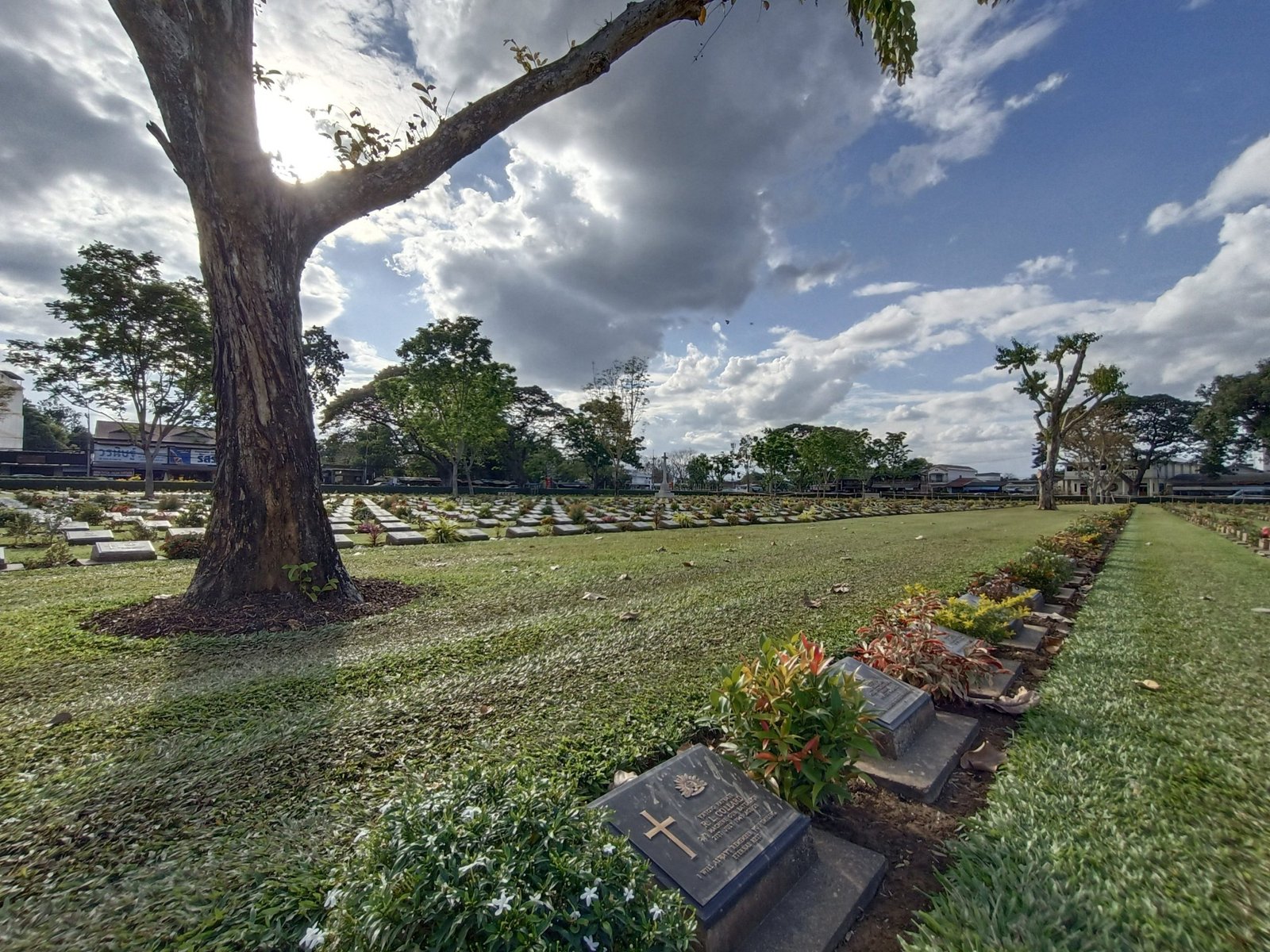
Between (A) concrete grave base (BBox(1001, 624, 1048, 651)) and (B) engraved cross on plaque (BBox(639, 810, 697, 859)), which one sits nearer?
(B) engraved cross on plaque (BBox(639, 810, 697, 859))

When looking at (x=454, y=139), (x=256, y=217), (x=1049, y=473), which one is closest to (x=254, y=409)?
(x=256, y=217)

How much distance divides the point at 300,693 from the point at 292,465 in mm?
2482

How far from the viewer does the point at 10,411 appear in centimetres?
2734

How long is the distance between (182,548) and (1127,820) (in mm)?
10545

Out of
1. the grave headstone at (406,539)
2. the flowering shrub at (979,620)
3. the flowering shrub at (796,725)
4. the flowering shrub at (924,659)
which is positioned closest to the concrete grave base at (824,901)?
the flowering shrub at (796,725)

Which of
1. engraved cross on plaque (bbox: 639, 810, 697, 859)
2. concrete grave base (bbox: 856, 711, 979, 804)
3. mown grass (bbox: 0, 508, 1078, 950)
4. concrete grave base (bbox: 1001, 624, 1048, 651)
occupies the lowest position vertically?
concrete grave base (bbox: 856, 711, 979, 804)

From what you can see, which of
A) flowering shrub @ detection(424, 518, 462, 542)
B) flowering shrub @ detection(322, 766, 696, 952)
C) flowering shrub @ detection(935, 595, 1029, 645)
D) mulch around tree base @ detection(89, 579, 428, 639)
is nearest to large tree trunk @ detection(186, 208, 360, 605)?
mulch around tree base @ detection(89, 579, 428, 639)

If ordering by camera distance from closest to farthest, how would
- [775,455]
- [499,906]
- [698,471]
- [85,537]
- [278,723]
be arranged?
[499,906] → [278,723] → [85,537] → [775,455] → [698,471]

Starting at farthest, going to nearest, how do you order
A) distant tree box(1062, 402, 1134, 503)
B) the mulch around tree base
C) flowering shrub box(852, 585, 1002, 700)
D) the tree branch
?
1. distant tree box(1062, 402, 1134, 503)
2. the tree branch
3. the mulch around tree base
4. flowering shrub box(852, 585, 1002, 700)

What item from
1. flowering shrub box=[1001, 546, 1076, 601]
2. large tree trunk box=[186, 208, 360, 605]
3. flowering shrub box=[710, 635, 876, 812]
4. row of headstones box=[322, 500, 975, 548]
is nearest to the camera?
flowering shrub box=[710, 635, 876, 812]

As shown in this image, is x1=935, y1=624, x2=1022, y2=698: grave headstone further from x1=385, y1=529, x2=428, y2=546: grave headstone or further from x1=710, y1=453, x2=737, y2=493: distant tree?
x1=710, y1=453, x2=737, y2=493: distant tree

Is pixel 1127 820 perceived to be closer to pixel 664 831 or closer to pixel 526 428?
pixel 664 831

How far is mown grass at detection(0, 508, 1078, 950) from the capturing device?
4.92 feet

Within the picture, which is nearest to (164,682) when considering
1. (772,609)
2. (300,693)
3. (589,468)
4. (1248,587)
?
(300,693)
